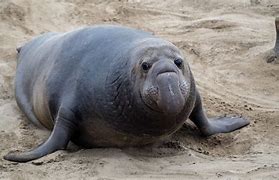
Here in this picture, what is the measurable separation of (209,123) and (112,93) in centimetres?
108

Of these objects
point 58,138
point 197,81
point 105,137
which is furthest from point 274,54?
point 58,138

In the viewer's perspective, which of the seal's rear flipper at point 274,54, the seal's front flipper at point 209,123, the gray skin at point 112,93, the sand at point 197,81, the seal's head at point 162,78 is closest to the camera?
the seal's head at point 162,78

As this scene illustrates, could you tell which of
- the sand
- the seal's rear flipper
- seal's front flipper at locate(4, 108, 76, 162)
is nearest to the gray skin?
seal's front flipper at locate(4, 108, 76, 162)

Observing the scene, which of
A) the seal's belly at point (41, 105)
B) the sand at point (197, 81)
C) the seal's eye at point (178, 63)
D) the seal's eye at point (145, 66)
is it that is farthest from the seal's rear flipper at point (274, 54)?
the seal's eye at point (145, 66)

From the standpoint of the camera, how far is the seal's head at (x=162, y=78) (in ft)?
12.5

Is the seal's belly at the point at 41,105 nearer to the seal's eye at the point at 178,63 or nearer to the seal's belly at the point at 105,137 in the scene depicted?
the seal's belly at the point at 105,137

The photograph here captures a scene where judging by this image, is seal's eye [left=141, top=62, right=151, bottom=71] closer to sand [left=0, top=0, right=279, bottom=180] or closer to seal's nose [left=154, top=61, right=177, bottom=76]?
seal's nose [left=154, top=61, right=177, bottom=76]

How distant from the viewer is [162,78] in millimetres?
3832

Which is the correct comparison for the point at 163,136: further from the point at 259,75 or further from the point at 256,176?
the point at 259,75

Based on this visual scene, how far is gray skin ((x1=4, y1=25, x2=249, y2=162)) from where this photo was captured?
3963mm

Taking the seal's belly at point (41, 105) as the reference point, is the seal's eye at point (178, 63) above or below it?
above

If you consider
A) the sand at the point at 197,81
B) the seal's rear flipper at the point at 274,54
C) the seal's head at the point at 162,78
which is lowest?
the sand at the point at 197,81

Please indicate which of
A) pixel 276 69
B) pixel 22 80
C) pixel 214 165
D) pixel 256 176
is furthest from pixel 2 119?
pixel 276 69

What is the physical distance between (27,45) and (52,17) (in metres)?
2.31
